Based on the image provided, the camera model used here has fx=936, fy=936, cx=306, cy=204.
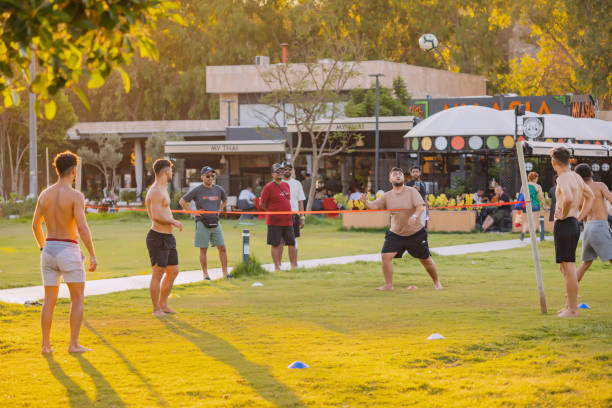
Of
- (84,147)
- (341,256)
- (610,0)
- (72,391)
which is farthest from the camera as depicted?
(84,147)

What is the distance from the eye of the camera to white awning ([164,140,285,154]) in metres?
38.4

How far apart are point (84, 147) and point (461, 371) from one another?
48.8 metres

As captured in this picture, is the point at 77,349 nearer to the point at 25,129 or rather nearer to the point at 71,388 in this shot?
the point at 71,388

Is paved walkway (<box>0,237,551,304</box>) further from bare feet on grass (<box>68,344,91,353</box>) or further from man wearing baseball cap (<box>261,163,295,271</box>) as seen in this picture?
bare feet on grass (<box>68,344,91,353</box>)

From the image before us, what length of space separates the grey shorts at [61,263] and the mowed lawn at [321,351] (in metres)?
0.68

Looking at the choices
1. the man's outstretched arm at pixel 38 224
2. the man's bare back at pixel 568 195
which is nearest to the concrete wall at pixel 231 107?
the man's bare back at pixel 568 195

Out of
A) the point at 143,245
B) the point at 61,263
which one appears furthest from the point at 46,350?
the point at 143,245

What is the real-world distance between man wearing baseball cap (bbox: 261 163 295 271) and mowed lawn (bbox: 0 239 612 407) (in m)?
2.08

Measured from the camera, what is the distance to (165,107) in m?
69.2

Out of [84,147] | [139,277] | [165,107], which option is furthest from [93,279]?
[165,107]

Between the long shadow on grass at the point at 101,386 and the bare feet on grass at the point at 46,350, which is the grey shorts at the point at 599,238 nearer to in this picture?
the long shadow on grass at the point at 101,386

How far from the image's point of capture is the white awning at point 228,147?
38.4 m

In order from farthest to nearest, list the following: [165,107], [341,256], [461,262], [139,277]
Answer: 1. [165,107]
2. [341,256]
3. [461,262]
4. [139,277]

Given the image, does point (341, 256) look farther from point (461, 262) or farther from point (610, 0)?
point (610, 0)
